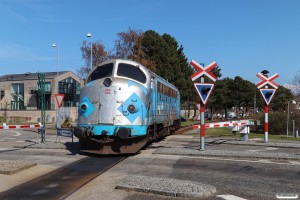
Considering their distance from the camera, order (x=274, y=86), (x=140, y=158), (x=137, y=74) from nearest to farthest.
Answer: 1. (x=140, y=158)
2. (x=137, y=74)
3. (x=274, y=86)

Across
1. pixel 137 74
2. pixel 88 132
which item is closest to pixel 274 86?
pixel 137 74

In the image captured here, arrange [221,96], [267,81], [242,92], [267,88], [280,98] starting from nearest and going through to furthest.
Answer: [267,81], [267,88], [221,96], [280,98], [242,92]

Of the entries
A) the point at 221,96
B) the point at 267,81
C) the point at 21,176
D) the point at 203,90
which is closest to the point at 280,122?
the point at 267,81

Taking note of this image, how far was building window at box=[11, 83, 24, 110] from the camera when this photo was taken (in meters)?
77.0

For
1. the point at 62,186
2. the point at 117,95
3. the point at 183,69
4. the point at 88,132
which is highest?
the point at 183,69

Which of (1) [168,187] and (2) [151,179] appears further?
(2) [151,179]

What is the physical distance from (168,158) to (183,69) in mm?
48824

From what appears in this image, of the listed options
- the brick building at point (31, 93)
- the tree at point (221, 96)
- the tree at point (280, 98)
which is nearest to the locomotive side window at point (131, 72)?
the tree at point (221, 96)

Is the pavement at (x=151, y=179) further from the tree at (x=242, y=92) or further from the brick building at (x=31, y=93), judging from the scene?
the tree at (x=242, y=92)

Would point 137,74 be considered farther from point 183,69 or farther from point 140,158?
point 183,69

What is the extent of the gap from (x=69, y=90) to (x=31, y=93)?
723 cm

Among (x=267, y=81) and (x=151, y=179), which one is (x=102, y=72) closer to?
(x=151, y=179)

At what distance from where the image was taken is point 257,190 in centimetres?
806

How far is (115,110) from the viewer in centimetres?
A: 1355
